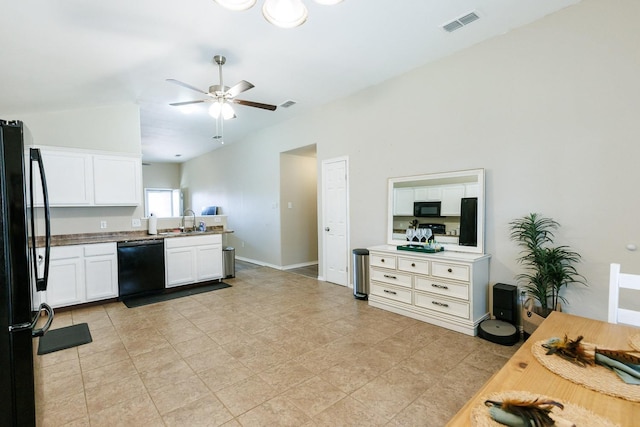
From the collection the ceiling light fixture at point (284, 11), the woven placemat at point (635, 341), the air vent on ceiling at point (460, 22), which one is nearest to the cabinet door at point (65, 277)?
the ceiling light fixture at point (284, 11)

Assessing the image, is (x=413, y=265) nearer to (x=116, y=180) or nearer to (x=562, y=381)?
(x=562, y=381)

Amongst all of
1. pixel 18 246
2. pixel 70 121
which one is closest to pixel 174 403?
pixel 18 246

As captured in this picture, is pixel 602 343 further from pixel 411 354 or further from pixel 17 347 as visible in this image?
pixel 17 347

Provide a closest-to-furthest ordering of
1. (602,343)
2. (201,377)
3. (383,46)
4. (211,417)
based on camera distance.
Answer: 1. (602,343)
2. (211,417)
3. (201,377)
4. (383,46)

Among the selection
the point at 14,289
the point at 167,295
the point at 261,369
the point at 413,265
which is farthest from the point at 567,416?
the point at 167,295

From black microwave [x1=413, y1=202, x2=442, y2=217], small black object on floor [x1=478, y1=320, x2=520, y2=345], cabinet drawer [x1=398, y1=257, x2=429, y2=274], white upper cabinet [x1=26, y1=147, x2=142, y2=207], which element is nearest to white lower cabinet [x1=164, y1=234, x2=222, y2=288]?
white upper cabinet [x1=26, y1=147, x2=142, y2=207]

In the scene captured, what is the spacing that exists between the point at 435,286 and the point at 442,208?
3.23 ft

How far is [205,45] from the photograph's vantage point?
126 inches

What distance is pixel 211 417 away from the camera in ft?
6.42

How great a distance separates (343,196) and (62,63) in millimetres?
3804

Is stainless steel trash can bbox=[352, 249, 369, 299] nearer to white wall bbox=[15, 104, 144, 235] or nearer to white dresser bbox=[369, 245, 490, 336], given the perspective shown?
white dresser bbox=[369, 245, 490, 336]

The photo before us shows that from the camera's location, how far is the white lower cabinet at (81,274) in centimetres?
392

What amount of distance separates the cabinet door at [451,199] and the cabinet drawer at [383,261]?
85 centimetres

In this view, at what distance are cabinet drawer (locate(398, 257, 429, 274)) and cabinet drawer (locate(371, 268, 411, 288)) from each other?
0.30ft
